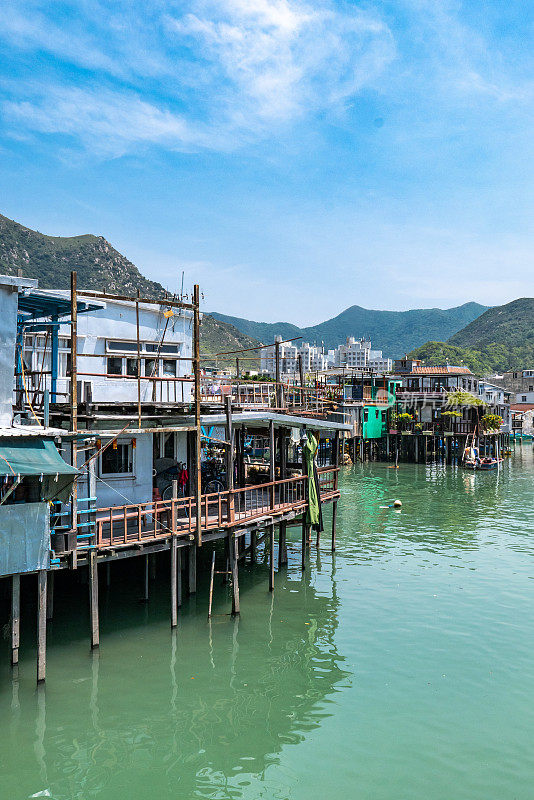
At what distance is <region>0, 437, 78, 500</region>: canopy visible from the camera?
43.4 ft

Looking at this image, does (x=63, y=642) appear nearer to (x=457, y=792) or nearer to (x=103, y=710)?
(x=103, y=710)

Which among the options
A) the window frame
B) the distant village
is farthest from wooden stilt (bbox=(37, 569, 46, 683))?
the window frame

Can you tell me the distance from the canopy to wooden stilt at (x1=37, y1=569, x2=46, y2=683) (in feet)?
6.41

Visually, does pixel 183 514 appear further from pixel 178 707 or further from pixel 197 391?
pixel 178 707

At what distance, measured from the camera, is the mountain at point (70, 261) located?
104750 mm

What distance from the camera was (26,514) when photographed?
14.1 meters

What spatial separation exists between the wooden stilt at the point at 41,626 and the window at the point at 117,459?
5.71 metres

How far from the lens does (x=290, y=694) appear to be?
1509cm

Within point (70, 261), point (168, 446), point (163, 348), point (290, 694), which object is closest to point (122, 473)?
point (168, 446)

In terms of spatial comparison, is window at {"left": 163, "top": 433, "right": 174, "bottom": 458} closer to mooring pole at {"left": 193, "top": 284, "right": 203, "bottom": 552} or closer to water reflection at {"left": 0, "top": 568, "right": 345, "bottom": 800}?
mooring pole at {"left": 193, "top": 284, "right": 203, "bottom": 552}

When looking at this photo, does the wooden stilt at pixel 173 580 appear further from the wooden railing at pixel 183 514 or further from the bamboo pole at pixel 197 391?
the bamboo pole at pixel 197 391

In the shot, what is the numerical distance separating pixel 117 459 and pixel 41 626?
6.91m

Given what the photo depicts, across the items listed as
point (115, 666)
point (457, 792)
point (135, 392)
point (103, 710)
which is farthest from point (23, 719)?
point (135, 392)

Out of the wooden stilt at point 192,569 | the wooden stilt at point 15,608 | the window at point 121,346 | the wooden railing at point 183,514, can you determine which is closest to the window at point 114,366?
the window at point 121,346
